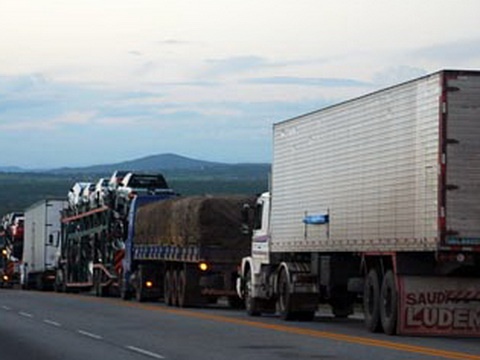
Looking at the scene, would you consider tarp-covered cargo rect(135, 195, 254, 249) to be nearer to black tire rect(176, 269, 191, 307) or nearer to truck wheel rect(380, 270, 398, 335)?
black tire rect(176, 269, 191, 307)

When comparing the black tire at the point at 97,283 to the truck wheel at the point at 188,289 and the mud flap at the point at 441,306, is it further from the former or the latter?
the mud flap at the point at 441,306

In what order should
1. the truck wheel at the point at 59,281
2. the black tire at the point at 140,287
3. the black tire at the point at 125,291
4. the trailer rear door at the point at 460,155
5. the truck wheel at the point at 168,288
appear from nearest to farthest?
the trailer rear door at the point at 460,155 → the truck wheel at the point at 168,288 → the black tire at the point at 140,287 → the black tire at the point at 125,291 → the truck wheel at the point at 59,281

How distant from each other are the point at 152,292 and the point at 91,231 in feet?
30.7

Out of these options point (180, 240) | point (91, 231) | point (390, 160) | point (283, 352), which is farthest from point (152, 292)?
point (283, 352)

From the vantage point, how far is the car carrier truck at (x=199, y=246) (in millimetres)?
38562

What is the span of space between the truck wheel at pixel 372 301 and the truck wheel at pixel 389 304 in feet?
0.85

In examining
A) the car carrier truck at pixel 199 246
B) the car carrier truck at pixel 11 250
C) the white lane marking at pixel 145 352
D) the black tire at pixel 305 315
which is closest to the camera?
the white lane marking at pixel 145 352

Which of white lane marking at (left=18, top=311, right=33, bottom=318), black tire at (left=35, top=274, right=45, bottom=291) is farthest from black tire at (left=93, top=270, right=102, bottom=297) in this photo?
white lane marking at (left=18, top=311, right=33, bottom=318)

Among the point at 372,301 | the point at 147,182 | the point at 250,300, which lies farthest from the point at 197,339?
the point at 147,182

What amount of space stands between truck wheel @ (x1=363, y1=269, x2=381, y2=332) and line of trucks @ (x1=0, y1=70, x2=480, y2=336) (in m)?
0.03

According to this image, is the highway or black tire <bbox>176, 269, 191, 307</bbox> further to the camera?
black tire <bbox>176, 269, 191, 307</bbox>

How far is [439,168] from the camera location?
78.5 feet

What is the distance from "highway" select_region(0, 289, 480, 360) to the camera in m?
21.4

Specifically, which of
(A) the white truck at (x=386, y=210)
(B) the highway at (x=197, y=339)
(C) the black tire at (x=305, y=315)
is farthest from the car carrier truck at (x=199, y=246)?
(C) the black tire at (x=305, y=315)
